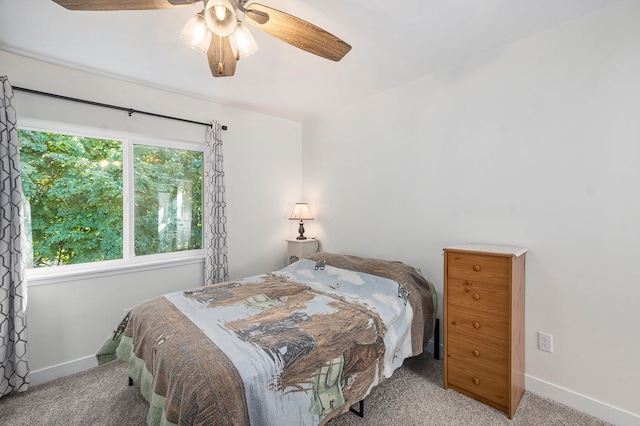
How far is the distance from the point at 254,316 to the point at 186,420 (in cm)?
71

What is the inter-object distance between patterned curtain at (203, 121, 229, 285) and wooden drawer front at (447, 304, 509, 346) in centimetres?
226

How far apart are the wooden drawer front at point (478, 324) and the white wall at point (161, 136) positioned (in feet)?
7.55

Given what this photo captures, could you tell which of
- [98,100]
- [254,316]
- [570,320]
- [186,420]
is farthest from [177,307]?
[570,320]

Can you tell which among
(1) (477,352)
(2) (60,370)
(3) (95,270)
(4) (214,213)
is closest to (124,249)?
(3) (95,270)

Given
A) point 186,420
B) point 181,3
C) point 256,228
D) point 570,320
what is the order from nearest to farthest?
point 186,420, point 181,3, point 570,320, point 256,228

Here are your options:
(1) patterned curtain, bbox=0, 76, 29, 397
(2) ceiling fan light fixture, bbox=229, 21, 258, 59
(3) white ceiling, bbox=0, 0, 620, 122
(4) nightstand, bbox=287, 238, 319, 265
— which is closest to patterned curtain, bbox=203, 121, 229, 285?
(3) white ceiling, bbox=0, 0, 620, 122

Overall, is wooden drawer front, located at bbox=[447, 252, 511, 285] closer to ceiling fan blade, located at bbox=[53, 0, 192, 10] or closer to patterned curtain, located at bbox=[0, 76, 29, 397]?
ceiling fan blade, located at bbox=[53, 0, 192, 10]

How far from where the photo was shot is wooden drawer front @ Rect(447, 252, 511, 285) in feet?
5.88

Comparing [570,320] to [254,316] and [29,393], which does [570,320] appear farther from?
[29,393]

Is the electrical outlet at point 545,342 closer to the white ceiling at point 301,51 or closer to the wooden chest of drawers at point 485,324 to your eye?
the wooden chest of drawers at point 485,324

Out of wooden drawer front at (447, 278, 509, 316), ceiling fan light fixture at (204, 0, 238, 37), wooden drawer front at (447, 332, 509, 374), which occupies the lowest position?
wooden drawer front at (447, 332, 509, 374)

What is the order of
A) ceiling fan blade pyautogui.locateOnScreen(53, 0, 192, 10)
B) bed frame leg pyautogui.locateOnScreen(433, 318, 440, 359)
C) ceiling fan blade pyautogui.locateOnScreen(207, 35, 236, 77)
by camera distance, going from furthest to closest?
bed frame leg pyautogui.locateOnScreen(433, 318, 440, 359), ceiling fan blade pyautogui.locateOnScreen(207, 35, 236, 77), ceiling fan blade pyautogui.locateOnScreen(53, 0, 192, 10)

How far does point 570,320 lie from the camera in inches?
74.4

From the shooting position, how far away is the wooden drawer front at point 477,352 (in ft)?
5.97
